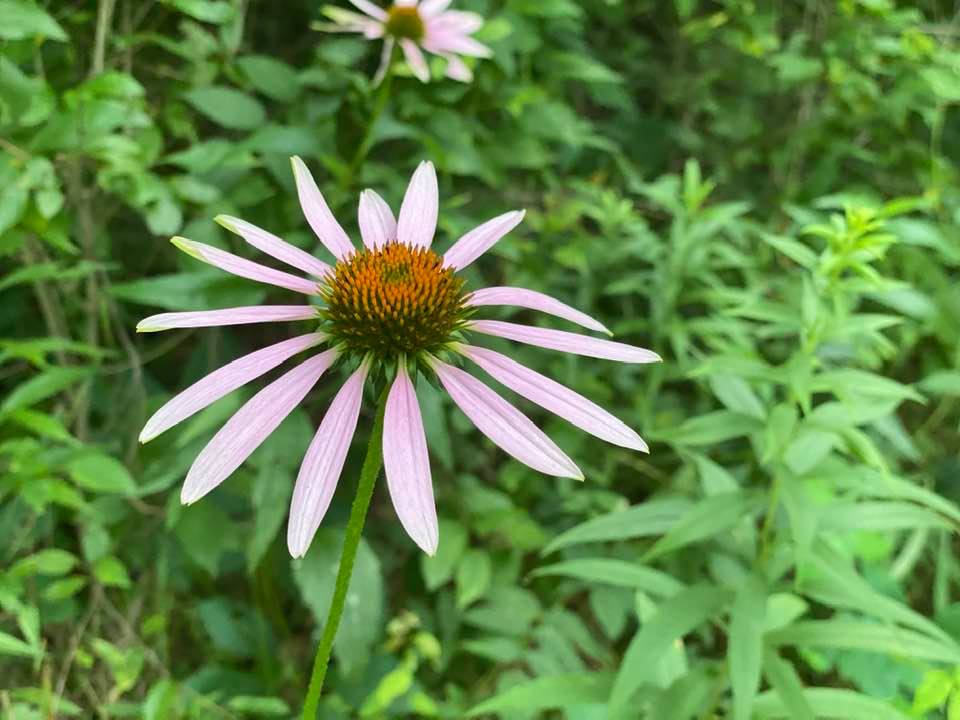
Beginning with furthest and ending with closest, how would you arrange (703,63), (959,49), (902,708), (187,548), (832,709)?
(703,63) → (959,49) → (187,548) → (902,708) → (832,709)

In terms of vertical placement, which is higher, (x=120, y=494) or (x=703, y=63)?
(x=703, y=63)

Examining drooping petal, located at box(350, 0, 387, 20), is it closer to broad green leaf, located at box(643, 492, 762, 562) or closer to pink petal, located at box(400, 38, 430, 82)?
pink petal, located at box(400, 38, 430, 82)

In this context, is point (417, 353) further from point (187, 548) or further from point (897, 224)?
point (897, 224)

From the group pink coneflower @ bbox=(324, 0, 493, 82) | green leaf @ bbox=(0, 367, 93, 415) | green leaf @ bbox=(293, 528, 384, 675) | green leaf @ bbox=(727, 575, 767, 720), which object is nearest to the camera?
green leaf @ bbox=(727, 575, 767, 720)

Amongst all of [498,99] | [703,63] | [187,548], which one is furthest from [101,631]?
[703,63]

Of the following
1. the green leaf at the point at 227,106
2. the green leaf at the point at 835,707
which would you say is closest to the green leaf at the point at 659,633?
the green leaf at the point at 835,707

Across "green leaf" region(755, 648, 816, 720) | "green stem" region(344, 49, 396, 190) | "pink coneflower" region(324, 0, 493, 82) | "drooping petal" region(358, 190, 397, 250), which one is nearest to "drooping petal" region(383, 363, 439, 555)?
"drooping petal" region(358, 190, 397, 250)
